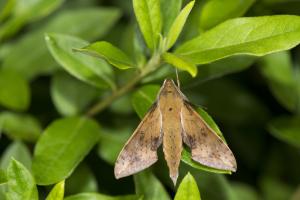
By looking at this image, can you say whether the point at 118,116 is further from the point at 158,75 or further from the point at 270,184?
the point at 270,184

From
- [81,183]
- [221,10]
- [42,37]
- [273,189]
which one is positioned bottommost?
[273,189]

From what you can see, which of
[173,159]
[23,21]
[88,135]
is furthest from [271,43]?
[23,21]

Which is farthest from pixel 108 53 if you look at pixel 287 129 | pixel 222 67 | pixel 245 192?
pixel 245 192

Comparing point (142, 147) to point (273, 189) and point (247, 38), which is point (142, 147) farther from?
point (273, 189)

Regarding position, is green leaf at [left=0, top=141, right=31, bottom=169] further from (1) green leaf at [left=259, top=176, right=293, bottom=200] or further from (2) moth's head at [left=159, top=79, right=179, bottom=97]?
(1) green leaf at [left=259, top=176, right=293, bottom=200]

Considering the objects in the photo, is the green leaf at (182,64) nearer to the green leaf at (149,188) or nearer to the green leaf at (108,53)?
the green leaf at (108,53)

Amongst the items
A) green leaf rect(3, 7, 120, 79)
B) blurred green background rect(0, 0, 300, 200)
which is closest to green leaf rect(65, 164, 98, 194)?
blurred green background rect(0, 0, 300, 200)

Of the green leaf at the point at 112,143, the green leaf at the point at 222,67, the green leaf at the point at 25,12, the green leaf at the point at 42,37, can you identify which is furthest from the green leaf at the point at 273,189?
the green leaf at the point at 25,12
